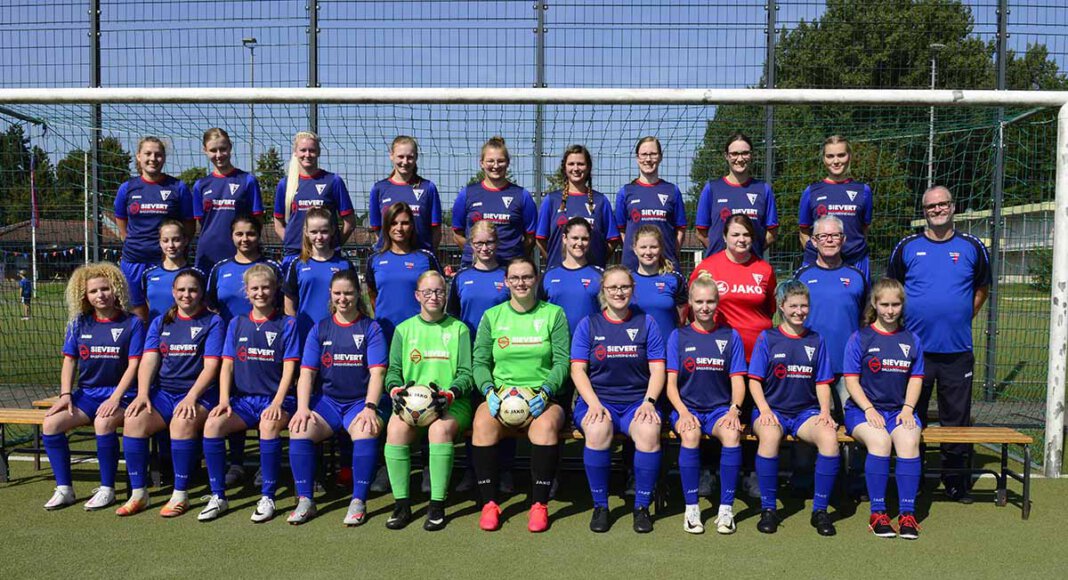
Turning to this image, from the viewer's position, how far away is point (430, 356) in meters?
4.46

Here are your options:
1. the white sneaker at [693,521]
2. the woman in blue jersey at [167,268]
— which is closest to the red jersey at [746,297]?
the white sneaker at [693,521]

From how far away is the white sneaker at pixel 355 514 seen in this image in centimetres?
416

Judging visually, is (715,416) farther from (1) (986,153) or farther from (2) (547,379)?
(1) (986,153)

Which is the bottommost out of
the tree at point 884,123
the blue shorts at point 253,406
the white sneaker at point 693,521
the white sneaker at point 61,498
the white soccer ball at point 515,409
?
the white sneaker at point 61,498

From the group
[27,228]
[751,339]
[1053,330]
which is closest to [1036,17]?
[1053,330]

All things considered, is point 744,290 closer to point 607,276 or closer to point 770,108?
point 607,276

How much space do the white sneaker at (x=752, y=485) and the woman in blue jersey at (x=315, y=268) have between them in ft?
8.86

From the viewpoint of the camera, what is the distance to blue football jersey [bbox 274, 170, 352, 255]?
212 inches

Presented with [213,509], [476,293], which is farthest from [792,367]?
[213,509]

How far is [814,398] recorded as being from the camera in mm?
4363

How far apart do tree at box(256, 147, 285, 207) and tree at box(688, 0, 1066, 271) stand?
3603 mm

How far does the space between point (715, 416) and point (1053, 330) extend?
7.72 feet

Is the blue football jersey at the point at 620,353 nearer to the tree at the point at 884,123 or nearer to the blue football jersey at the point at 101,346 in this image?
the blue football jersey at the point at 101,346

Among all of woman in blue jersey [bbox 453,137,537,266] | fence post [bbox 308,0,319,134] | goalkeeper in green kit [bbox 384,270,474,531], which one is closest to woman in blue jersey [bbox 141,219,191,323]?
goalkeeper in green kit [bbox 384,270,474,531]
